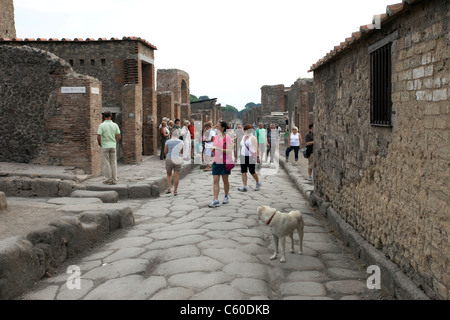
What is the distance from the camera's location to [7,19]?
18.4 m

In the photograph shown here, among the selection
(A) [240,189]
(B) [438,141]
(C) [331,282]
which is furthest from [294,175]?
(B) [438,141]

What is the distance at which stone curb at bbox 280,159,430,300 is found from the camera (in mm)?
3605

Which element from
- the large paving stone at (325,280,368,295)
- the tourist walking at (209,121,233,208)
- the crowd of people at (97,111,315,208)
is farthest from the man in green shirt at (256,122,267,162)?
the large paving stone at (325,280,368,295)

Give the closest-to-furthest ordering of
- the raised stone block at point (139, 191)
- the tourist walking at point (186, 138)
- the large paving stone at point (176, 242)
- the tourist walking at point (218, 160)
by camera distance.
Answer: the large paving stone at point (176, 242)
the tourist walking at point (218, 160)
the raised stone block at point (139, 191)
the tourist walking at point (186, 138)

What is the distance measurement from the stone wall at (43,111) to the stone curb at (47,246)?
5.13 m

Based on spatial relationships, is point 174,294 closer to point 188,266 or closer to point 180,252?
point 188,266

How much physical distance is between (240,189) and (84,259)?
508cm

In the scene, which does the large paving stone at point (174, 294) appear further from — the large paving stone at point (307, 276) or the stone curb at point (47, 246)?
the stone curb at point (47, 246)

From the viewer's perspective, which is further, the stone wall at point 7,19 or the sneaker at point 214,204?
the stone wall at point 7,19

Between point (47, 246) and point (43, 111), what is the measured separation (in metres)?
7.14

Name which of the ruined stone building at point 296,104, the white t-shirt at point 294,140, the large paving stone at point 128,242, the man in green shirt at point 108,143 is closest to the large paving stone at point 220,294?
the large paving stone at point 128,242

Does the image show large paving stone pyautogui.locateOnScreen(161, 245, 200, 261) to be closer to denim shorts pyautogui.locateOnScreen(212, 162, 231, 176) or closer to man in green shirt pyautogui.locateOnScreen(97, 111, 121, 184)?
denim shorts pyautogui.locateOnScreen(212, 162, 231, 176)

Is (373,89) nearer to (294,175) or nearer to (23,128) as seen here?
(294,175)

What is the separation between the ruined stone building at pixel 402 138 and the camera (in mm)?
3291
